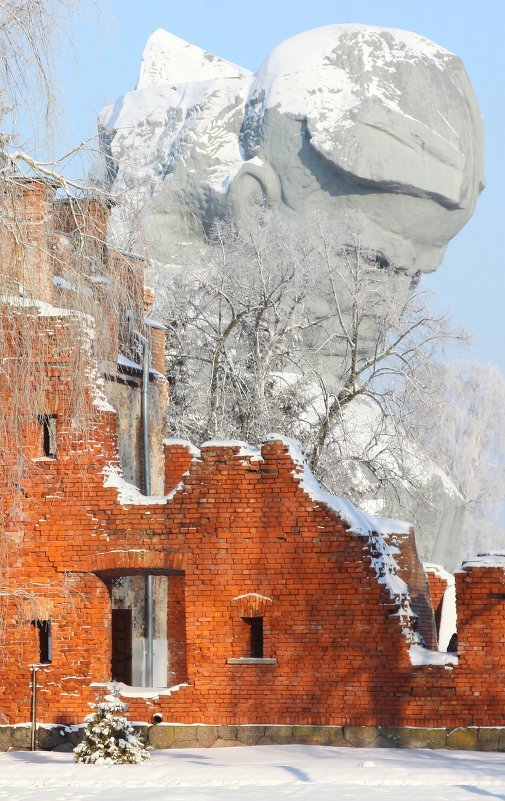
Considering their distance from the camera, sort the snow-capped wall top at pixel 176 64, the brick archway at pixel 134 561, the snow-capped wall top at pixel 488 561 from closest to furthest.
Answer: the snow-capped wall top at pixel 488 561
the brick archway at pixel 134 561
the snow-capped wall top at pixel 176 64

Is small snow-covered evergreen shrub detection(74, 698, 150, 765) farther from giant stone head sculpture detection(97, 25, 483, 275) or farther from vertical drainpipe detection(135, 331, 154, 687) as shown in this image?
giant stone head sculpture detection(97, 25, 483, 275)

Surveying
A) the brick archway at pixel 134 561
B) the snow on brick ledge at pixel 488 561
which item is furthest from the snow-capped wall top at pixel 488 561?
the brick archway at pixel 134 561

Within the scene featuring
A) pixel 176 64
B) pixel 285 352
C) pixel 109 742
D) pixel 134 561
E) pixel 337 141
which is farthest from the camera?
pixel 176 64

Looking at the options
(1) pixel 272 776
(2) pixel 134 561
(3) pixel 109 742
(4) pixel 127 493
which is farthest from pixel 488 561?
(3) pixel 109 742

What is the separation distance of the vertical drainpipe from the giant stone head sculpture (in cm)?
2558

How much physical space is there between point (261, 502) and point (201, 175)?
111 ft

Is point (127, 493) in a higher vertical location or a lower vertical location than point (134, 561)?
higher

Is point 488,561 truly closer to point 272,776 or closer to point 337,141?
point 272,776

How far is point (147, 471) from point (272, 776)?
7.68 meters

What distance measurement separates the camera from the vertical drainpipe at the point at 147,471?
1888cm

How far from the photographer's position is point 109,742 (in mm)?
12883

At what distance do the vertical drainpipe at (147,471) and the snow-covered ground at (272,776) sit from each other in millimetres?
4977

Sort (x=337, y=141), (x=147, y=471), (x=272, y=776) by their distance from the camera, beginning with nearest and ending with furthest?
(x=272, y=776), (x=147, y=471), (x=337, y=141)

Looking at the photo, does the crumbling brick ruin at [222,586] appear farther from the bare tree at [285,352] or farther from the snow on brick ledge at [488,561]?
the bare tree at [285,352]
